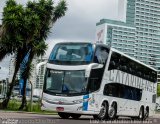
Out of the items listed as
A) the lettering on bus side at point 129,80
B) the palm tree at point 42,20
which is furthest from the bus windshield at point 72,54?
the palm tree at point 42,20

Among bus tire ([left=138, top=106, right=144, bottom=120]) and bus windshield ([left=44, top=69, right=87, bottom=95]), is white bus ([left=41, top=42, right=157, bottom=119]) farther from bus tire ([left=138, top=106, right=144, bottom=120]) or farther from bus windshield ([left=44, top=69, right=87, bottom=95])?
bus tire ([left=138, top=106, right=144, bottom=120])

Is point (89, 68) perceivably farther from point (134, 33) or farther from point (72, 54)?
point (134, 33)

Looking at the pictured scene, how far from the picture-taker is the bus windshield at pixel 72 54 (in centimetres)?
2092

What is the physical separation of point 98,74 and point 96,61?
2.29ft

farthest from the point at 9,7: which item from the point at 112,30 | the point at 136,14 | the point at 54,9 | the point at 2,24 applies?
the point at 136,14

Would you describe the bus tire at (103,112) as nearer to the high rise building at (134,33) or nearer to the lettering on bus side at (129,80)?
the lettering on bus side at (129,80)

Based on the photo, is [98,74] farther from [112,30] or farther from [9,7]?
[112,30]

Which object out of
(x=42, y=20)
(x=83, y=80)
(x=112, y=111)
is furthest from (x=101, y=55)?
(x=42, y=20)

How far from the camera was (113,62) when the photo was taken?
74.9 ft

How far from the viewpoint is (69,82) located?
68.2ft

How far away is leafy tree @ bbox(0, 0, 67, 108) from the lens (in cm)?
3381

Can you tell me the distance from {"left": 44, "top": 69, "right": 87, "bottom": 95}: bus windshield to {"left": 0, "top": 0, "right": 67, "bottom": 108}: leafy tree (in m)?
13.3

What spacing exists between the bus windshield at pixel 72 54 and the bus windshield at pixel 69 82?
0.55 m

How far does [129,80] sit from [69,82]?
5.43 m
